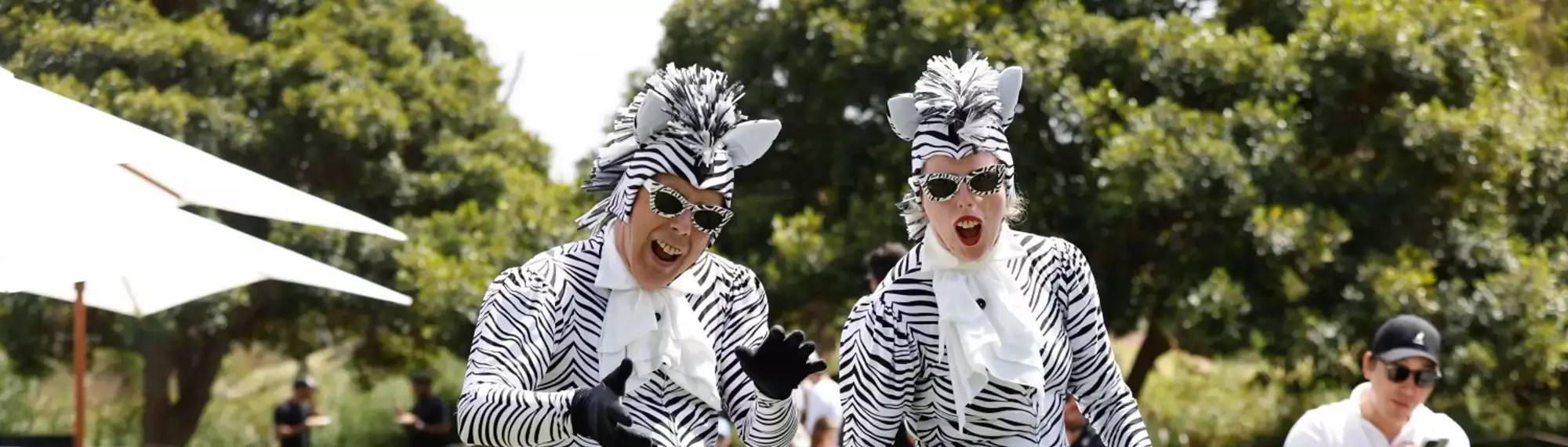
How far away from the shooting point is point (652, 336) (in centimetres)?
425

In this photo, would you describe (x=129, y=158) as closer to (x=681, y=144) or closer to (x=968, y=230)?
(x=681, y=144)

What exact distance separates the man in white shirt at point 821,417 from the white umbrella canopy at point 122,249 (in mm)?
1942

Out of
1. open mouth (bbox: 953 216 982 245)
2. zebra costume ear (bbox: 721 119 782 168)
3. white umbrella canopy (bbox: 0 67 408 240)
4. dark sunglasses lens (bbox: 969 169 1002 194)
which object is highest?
white umbrella canopy (bbox: 0 67 408 240)

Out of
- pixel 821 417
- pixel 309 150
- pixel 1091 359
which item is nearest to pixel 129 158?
pixel 1091 359

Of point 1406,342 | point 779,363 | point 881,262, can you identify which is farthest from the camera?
point 881,262

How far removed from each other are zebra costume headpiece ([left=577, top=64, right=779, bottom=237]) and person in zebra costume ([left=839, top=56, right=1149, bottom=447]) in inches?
16.5

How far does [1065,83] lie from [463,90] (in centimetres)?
550

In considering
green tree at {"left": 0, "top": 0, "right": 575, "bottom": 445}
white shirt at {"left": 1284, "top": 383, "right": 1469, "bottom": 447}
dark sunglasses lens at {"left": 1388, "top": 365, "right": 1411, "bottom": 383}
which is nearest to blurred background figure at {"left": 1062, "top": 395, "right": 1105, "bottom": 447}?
white shirt at {"left": 1284, "top": 383, "right": 1469, "bottom": 447}

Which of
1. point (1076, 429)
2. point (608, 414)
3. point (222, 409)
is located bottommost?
point (1076, 429)

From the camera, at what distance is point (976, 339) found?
432cm

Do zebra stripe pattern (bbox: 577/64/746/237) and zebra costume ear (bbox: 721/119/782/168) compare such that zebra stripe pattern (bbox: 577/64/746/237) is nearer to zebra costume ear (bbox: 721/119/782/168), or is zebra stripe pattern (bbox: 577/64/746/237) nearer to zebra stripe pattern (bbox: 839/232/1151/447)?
zebra costume ear (bbox: 721/119/782/168)

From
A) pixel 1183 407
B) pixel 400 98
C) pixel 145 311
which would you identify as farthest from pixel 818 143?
pixel 1183 407

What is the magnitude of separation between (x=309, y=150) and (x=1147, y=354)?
600 cm

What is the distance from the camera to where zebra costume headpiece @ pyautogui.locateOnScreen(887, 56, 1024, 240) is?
14.5 ft
